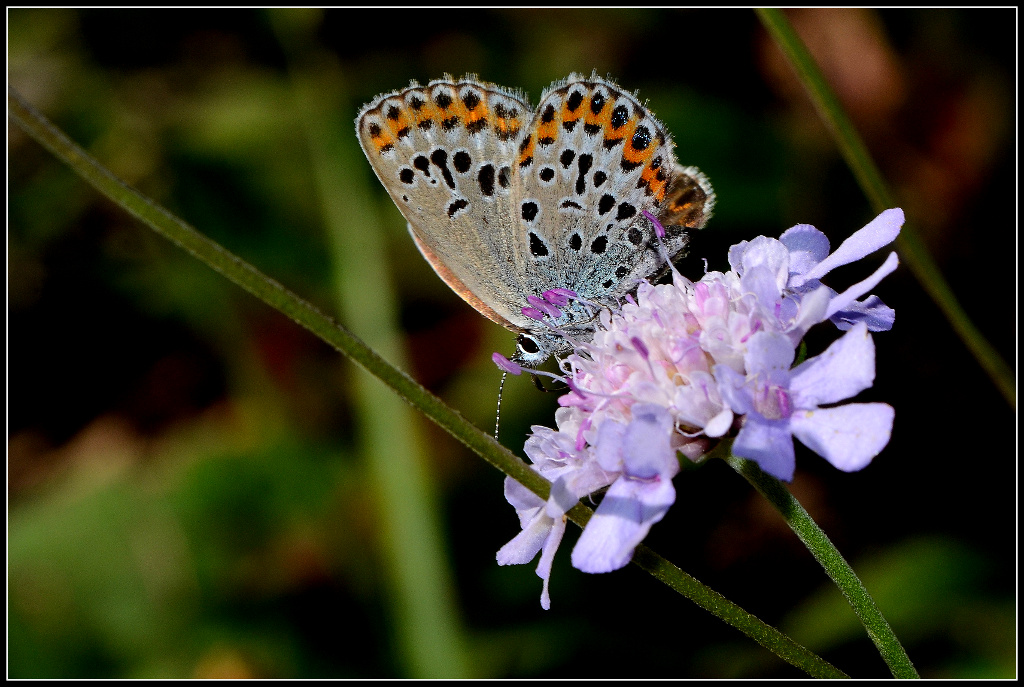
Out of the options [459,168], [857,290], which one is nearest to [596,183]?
[459,168]

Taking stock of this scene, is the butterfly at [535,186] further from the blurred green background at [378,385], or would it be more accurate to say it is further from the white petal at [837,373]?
the blurred green background at [378,385]

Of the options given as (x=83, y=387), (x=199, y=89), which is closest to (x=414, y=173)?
(x=199, y=89)

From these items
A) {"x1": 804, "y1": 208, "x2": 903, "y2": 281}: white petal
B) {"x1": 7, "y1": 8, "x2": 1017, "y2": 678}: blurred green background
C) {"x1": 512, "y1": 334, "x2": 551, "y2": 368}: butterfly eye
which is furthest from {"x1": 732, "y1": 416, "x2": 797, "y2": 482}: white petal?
{"x1": 7, "y1": 8, "x2": 1017, "y2": 678}: blurred green background

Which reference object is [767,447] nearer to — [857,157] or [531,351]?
[531,351]

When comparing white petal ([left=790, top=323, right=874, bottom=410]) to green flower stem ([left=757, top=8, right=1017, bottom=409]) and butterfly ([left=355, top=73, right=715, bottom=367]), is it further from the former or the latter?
green flower stem ([left=757, top=8, right=1017, bottom=409])

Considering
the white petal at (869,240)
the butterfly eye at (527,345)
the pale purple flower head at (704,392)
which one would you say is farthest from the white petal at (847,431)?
the butterfly eye at (527,345)

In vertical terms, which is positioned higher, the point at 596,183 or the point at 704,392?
the point at 596,183
